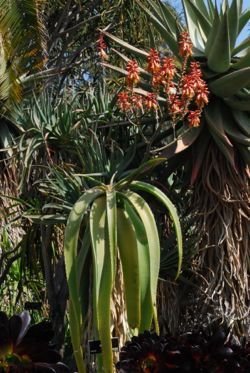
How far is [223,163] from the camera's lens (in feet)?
21.7

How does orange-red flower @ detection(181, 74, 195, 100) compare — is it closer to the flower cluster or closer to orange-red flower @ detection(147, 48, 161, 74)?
the flower cluster

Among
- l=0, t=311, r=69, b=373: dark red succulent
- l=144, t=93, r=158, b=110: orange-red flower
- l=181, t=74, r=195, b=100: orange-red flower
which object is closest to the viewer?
l=0, t=311, r=69, b=373: dark red succulent

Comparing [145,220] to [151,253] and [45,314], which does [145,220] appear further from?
[45,314]

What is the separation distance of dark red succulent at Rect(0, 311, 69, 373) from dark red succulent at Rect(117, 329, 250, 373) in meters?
0.36

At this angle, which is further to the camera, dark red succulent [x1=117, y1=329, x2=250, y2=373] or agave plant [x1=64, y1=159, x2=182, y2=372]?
agave plant [x1=64, y1=159, x2=182, y2=372]

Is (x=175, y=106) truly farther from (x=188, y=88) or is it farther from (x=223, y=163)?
(x=223, y=163)

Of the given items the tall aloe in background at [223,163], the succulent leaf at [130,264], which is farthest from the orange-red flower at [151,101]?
the succulent leaf at [130,264]

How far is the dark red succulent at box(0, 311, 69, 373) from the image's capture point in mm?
3738

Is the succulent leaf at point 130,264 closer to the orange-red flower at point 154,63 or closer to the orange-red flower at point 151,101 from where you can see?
the orange-red flower at point 151,101

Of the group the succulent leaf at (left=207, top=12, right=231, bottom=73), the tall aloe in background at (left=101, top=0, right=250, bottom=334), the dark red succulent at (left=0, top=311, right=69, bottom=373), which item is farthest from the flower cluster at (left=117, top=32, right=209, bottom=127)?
the dark red succulent at (left=0, top=311, right=69, bottom=373)

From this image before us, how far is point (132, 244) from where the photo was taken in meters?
5.45

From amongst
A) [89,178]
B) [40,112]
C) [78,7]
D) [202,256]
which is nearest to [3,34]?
[40,112]

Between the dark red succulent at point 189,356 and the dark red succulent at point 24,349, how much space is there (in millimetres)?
363

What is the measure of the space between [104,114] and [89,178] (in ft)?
4.16
